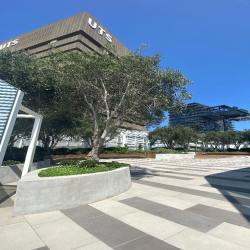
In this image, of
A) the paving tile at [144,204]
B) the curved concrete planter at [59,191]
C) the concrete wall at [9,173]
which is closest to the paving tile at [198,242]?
the paving tile at [144,204]

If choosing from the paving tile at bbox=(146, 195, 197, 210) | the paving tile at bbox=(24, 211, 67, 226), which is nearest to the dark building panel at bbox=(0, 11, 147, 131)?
the paving tile at bbox=(146, 195, 197, 210)

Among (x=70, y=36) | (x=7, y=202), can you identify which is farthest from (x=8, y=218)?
(x=70, y=36)

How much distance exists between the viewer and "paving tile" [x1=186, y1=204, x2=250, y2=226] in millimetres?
4066

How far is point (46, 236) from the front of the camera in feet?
11.2

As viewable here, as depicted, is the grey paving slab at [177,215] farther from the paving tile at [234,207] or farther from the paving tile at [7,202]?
the paving tile at [7,202]

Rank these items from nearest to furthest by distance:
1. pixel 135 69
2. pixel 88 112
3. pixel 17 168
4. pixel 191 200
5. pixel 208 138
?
pixel 191 200
pixel 17 168
pixel 135 69
pixel 88 112
pixel 208 138

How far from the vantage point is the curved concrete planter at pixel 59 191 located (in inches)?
181

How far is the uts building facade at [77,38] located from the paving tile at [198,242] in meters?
39.4

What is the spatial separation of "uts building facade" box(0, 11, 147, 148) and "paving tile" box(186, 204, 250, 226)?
37.9m

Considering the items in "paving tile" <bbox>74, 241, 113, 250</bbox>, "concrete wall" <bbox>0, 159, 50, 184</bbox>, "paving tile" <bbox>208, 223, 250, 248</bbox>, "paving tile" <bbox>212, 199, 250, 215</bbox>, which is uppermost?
"concrete wall" <bbox>0, 159, 50, 184</bbox>

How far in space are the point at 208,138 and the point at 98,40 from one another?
47.3 meters

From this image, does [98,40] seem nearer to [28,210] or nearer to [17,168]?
[17,168]

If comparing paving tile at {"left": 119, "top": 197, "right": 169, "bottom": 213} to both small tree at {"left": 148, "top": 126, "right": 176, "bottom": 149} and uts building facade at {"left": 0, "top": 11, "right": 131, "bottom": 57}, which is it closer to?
small tree at {"left": 148, "top": 126, "right": 176, "bottom": 149}

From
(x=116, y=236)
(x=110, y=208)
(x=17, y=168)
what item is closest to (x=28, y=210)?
(x=110, y=208)
